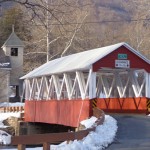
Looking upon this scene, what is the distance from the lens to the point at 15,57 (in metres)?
55.7

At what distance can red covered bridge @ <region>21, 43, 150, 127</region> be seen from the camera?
79.7 feet

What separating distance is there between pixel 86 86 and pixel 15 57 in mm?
32713

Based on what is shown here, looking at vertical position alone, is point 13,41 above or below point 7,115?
above

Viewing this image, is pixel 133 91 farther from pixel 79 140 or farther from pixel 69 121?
pixel 79 140

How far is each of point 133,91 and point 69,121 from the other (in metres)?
5.08

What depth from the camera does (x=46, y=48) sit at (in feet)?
161

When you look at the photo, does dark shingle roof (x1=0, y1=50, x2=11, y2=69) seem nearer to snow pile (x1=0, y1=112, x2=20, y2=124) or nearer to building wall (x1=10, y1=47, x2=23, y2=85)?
building wall (x1=10, y1=47, x2=23, y2=85)

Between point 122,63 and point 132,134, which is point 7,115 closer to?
point 122,63

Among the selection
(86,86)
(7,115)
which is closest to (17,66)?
(7,115)

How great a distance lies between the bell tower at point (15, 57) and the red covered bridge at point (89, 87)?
2003 centimetres

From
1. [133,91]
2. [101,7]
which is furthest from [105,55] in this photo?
[101,7]

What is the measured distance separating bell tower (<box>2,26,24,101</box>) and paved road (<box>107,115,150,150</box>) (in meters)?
33.0

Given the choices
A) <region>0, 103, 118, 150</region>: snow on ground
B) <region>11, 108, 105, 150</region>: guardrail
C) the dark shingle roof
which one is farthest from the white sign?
the dark shingle roof

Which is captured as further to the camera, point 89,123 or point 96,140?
point 89,123
